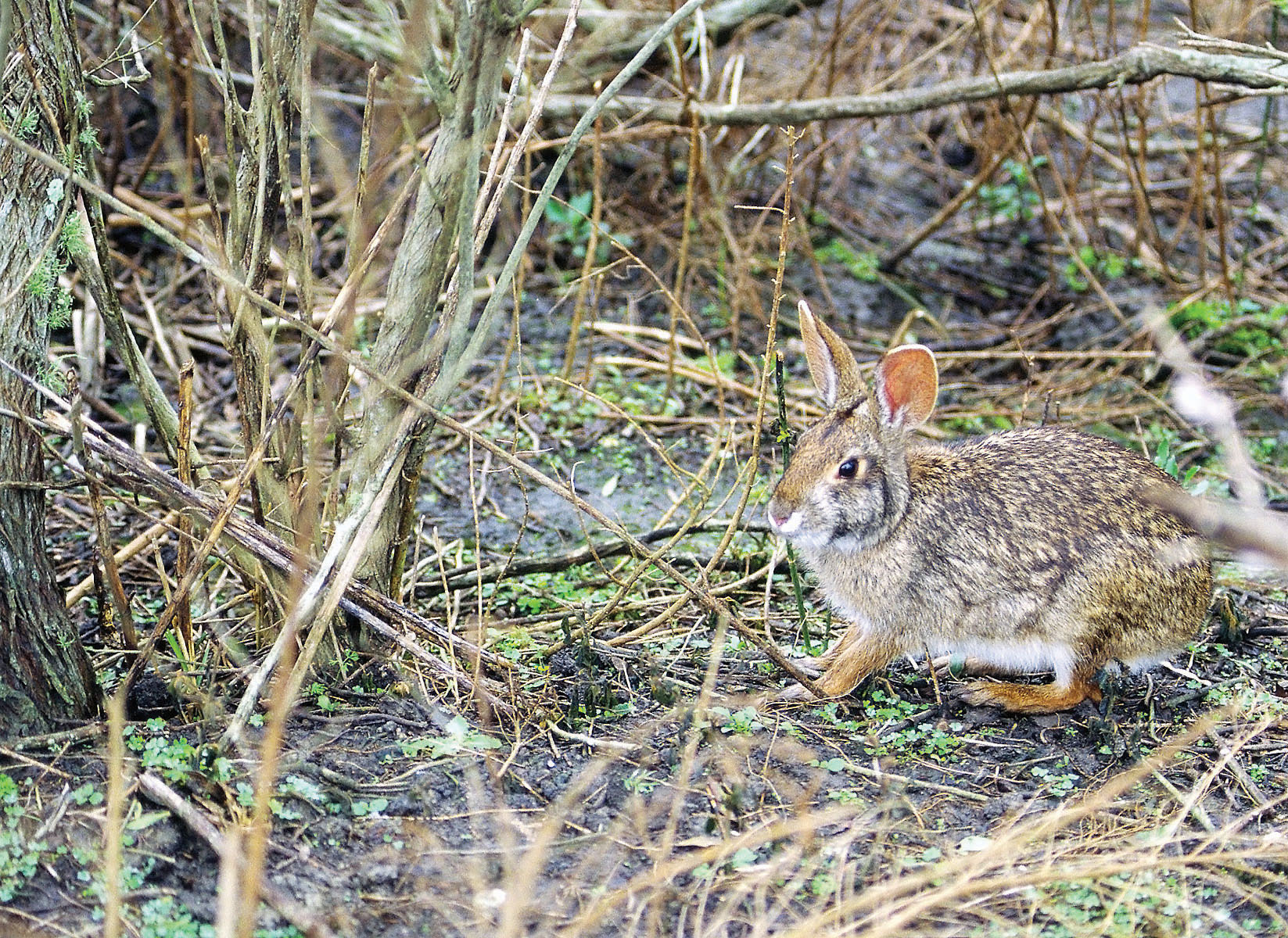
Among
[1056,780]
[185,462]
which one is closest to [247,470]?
[185,462]

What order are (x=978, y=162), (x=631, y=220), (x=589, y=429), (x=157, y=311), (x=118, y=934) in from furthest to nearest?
(x=978, y=162) → (x=631, y=220) → (x=157, y=311) → (x=589, y=429) → (x=118, y=934)

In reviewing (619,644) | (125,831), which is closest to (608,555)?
(619,644)

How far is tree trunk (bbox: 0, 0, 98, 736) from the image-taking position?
3.02m

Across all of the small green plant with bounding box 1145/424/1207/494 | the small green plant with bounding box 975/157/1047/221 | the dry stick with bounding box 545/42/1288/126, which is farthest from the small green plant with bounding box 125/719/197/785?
the small green plant with bounding box 975/157/1047/221

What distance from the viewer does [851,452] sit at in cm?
394

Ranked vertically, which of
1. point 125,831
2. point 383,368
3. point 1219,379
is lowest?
point 1219,379

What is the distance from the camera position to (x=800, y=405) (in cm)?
586

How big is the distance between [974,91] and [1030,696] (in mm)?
3220

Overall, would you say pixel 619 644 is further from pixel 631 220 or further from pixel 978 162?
pixel 978 162

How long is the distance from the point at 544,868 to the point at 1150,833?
59.3 inches

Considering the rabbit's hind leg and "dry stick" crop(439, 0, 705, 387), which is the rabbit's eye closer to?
the rabbit's hind leg

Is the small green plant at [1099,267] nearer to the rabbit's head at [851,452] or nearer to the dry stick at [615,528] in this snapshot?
the rabbit's head at [851,452]

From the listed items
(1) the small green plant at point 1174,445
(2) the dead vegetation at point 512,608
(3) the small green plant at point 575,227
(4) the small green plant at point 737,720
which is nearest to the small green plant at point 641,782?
(2) the dead vegetation at point 512,608

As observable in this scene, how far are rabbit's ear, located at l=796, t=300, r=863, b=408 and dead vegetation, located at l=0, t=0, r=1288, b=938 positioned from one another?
5.7 inches
